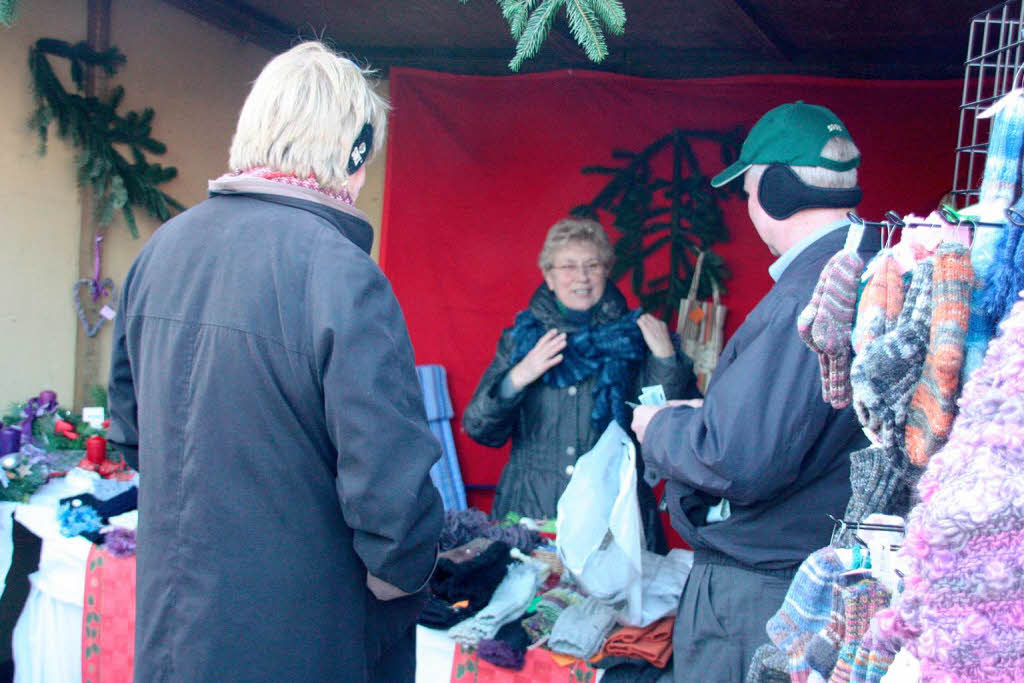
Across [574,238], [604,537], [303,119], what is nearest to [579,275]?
[574,238]

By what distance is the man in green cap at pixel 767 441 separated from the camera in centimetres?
161

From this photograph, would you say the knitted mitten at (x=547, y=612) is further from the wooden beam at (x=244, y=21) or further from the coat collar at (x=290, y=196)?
the wooden beam at (x=244, y=21)

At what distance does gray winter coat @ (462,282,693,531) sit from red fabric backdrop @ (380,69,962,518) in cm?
89

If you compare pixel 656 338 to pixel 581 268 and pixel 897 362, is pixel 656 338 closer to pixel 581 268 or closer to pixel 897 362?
pixel 581 268

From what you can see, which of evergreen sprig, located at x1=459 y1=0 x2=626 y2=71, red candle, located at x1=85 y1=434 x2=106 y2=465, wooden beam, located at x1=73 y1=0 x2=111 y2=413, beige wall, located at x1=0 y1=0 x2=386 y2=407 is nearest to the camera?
evergreen sprig, located at x1=459 y1=0 x2=626 y2=71

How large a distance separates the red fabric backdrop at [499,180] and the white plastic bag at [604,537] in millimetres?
1955

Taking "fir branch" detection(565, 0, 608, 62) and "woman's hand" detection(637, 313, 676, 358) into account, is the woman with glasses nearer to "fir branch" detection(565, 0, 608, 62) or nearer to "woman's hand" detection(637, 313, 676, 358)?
"woman's hand" detection(637, 313, 676, 358)

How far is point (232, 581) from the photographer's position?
1.35 m

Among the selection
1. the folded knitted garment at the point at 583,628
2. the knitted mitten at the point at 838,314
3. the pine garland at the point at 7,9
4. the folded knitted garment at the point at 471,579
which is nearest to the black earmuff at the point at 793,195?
the knitted mitten at the point at 838,314

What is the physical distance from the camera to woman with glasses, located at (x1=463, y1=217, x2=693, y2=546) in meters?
3.10

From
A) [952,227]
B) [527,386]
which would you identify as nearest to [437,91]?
[527,386]

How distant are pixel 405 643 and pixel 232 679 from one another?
0.35 meters

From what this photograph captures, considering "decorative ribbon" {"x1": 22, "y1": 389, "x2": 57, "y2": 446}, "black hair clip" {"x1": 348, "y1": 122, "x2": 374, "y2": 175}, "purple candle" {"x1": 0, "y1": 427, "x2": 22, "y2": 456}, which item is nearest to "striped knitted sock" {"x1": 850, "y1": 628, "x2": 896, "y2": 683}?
"black hair clip" {"x1": 348, "y1": 122, "x2": 374, "y2": 175}

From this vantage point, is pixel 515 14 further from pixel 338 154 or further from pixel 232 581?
pixel 232 581
